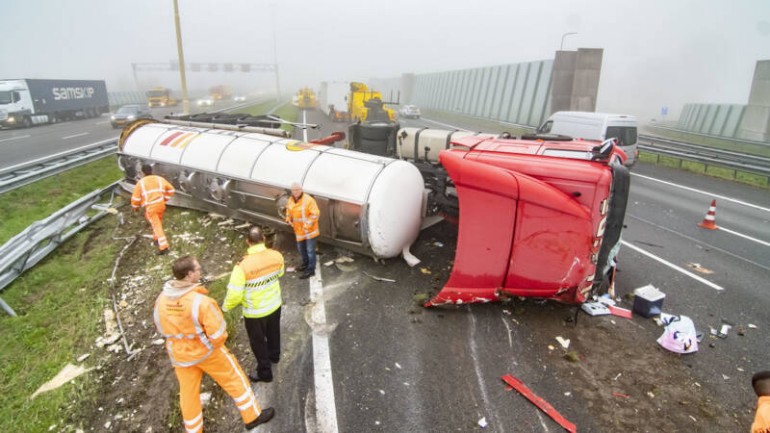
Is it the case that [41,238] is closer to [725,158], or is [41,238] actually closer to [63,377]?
[63,377]

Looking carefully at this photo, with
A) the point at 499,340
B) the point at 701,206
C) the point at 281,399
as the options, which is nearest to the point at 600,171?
the point at 499,340

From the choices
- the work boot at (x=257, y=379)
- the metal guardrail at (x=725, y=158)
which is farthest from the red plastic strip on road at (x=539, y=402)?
the metal guardrail at (x=725, y=158)

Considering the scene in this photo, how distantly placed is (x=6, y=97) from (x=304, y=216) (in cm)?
2966

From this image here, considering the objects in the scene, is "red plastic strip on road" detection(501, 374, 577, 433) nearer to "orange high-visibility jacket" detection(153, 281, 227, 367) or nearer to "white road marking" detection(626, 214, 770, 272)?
"orange high-visibility jacket" detection(153, 281, 227, 367)

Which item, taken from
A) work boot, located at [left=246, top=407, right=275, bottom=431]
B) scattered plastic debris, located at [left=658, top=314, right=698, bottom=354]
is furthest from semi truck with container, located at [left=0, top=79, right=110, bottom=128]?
scattered plastic debris, located at [left=658, top=314, right=698, bottom=354]

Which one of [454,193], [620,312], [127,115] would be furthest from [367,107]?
A: [620,312]

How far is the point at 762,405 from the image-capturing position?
2631 mm

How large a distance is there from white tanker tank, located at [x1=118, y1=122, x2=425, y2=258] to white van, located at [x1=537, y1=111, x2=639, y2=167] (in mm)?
8697

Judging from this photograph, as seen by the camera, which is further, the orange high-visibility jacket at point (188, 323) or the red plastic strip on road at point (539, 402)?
the red plastic strip on road at point (539, 402)

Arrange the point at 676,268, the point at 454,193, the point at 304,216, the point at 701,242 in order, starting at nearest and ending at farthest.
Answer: the point at 304,216 → the point at 676,268 → the point at 454,193 → the point at 701,242

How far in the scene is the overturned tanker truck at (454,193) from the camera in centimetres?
508

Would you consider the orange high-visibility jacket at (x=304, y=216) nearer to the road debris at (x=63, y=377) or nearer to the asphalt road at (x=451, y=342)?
the asphalt road at (x=451, y=342)

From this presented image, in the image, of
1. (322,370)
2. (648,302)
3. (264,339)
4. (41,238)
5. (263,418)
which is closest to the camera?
(263,418)

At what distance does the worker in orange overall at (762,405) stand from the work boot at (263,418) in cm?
375
